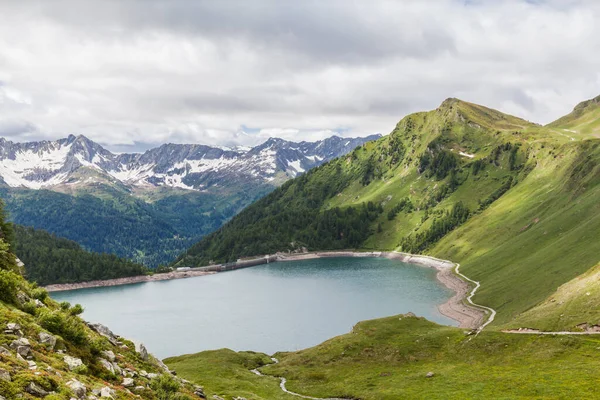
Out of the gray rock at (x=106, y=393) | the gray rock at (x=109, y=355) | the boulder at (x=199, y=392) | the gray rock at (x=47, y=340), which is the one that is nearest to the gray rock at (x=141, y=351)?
the boulder at (x=199, y=392)

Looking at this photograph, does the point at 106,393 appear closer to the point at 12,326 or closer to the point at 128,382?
the point at 128,382

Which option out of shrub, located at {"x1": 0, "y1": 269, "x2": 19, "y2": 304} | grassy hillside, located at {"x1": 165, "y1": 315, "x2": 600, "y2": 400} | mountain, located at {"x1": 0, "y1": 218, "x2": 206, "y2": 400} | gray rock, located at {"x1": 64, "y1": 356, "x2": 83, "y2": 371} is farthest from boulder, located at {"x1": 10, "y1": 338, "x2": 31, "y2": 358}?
grassy hillside, located at {"x1": 165, "y1": 315, "x2": 600, "y2": 400}

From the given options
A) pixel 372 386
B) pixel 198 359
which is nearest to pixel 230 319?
pixel 198 359

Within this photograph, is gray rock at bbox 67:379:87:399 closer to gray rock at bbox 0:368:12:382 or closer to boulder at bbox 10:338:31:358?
gray rock at bbox 0:368:12:382

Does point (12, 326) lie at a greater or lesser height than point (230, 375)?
greater

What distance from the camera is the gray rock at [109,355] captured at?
102 ft

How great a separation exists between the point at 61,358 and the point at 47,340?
5.45 ft

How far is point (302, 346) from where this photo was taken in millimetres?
142750

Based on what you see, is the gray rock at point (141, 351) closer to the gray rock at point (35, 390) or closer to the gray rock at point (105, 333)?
the gray rock at point (105, 333)

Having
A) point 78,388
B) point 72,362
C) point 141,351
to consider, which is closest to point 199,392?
point 141,351

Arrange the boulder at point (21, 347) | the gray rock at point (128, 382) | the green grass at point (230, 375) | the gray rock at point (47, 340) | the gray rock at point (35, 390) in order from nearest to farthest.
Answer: the gray rock at point (35, 390), the boulder at point (21, 347), the gray rock at point (47, 340), the gray rock at point (128, 382), the green grass at point (230, 375)

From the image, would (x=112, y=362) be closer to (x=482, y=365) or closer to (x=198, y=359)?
(x=482, y=365)

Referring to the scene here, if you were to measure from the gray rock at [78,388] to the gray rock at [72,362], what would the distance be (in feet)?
11.0

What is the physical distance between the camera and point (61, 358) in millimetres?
25312
